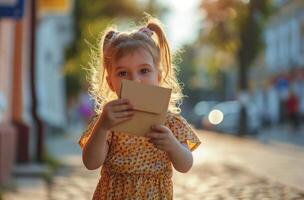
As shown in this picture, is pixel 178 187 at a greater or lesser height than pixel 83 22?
lesser

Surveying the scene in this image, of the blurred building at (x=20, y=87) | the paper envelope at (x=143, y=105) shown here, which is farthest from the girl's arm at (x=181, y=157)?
the blurred building at (x=20, y=87)

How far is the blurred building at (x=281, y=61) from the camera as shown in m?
46.0

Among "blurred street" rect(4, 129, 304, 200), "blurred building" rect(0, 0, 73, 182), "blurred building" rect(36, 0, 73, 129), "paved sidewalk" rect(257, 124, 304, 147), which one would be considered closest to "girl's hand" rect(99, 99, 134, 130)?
"blurred street" rect(4, 129, 304, 200)

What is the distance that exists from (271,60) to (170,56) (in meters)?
52.8

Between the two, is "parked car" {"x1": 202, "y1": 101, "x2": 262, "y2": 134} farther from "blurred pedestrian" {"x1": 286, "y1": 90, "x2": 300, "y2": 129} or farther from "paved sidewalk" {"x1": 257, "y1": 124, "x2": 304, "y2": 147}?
"blurred pedestrian" {"x1": 286, "y1": 90, "x2": 300, "y2": 129}

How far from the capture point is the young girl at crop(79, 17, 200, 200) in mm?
3295

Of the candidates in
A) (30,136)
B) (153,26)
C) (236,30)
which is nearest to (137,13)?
(236,30)

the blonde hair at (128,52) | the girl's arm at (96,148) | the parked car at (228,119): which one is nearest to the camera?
the girl's arm at (96,148)

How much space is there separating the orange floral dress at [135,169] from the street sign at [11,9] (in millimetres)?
6578

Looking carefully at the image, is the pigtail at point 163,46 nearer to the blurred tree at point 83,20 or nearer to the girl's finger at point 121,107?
the girl's finger at point 121,107

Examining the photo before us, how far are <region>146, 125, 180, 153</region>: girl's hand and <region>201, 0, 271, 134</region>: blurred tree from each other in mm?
26094

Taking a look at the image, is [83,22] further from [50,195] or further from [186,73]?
[186,73]

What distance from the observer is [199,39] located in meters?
35.1

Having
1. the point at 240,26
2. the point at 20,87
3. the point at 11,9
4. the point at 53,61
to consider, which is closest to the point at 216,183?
the point at 11,9
